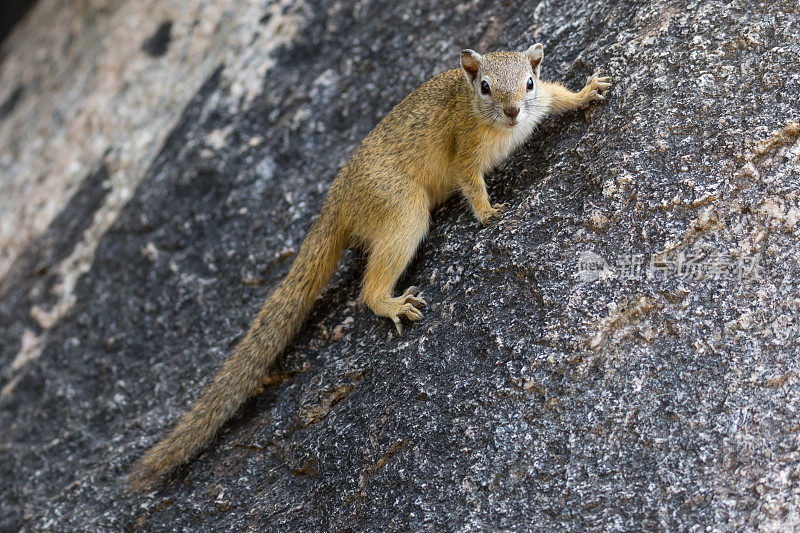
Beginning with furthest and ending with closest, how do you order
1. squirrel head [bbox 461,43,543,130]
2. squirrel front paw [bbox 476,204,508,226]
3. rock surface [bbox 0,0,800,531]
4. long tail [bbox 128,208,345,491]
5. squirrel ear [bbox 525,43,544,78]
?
long tail [bbox 128,208,345,491], squirrel ear [bbox 525,43,544,78], squirrel head [bbox 461,43,543,130], squirrel front paw [bbox 476,204,508,226], rock surface [bbox 0,0,800,531]

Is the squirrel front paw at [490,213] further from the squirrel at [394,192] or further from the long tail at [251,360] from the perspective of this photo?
the long tail at [251,360]

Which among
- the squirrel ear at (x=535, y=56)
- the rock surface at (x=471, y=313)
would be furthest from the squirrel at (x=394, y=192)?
the rock surface at (x=471, y=313)

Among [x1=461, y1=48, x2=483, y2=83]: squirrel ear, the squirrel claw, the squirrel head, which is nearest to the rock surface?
the squirrel claw

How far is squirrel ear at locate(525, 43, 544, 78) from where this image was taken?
14.7ft

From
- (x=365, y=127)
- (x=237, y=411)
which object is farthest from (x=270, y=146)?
(x=237, y=411)

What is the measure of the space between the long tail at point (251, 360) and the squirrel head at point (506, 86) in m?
1.26

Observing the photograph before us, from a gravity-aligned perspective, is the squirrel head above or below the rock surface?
above

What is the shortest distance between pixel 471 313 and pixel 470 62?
1.69 metres

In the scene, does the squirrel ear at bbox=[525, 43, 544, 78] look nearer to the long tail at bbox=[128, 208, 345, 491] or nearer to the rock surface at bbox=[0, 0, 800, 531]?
the rock surface at bbox=[0, 0, 800, 531]

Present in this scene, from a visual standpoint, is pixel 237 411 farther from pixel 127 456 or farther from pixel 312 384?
pixel 127 456

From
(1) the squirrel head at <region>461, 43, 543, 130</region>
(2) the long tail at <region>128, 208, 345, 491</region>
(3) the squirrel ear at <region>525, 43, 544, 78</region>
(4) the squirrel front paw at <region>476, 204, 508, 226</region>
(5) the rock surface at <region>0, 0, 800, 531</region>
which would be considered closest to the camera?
(5) the rock surface at <region>0, 0, 800, 531</region>

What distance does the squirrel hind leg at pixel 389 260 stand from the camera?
4406mm

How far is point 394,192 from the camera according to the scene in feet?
15.2

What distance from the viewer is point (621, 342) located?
3.60 m
